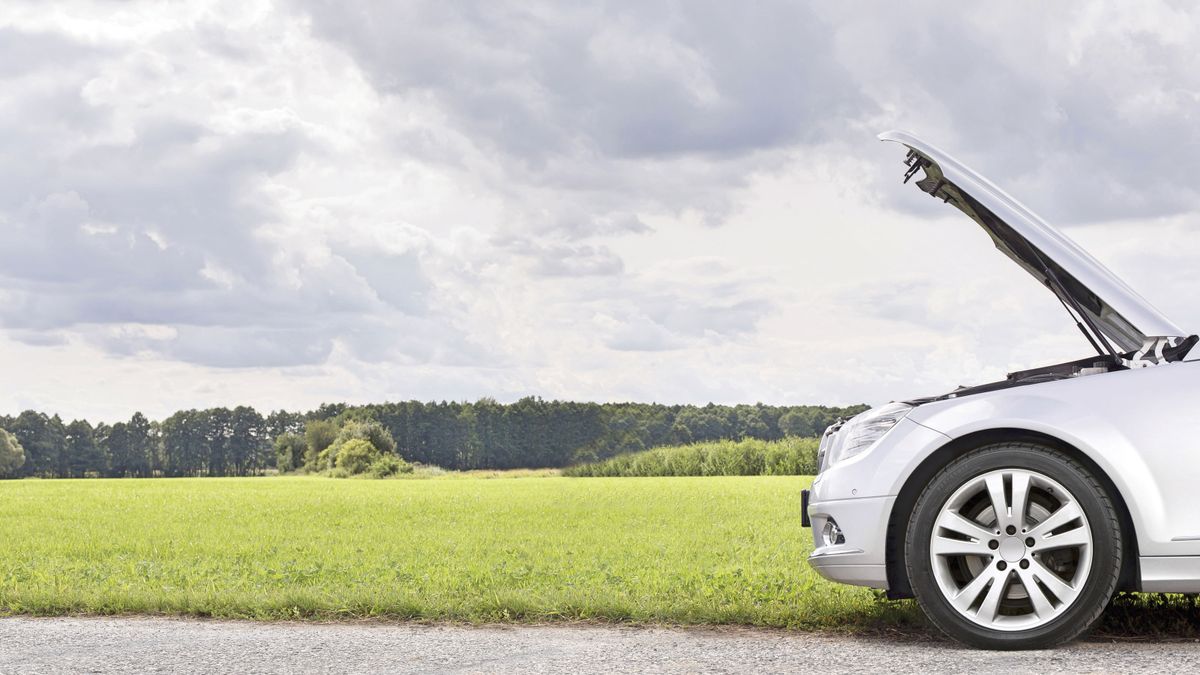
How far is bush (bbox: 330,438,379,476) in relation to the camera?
3881 centimetres

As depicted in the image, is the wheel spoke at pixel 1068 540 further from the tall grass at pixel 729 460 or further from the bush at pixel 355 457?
the bush at pixel 355 457

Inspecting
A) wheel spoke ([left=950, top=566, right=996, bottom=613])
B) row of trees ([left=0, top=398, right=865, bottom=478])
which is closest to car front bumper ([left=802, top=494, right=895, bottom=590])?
wheel spoke ([left=950, top=566, right=996, bottom=613])

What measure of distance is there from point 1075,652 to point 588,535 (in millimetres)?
7148

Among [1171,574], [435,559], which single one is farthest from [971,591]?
[435,559]

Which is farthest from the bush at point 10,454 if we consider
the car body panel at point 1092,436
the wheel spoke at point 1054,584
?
the wheel spoke at point 1054,584

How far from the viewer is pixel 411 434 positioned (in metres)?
42.9

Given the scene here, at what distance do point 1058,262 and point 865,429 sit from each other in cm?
137

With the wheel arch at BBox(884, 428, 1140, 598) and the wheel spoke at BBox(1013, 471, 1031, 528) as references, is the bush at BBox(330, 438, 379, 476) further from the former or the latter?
the wheel spoke at BBox(1013, 471, 1031, 528)

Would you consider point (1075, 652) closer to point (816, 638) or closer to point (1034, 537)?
point (1034, 537)

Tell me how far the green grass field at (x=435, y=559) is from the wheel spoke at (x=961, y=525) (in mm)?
932

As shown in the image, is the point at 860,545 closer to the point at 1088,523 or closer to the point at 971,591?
the point at 971,591

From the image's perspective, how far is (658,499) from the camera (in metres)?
17.7

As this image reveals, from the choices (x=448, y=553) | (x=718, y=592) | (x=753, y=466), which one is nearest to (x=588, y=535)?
(x=448, y=553)

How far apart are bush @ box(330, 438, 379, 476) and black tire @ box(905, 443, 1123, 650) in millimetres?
34768
